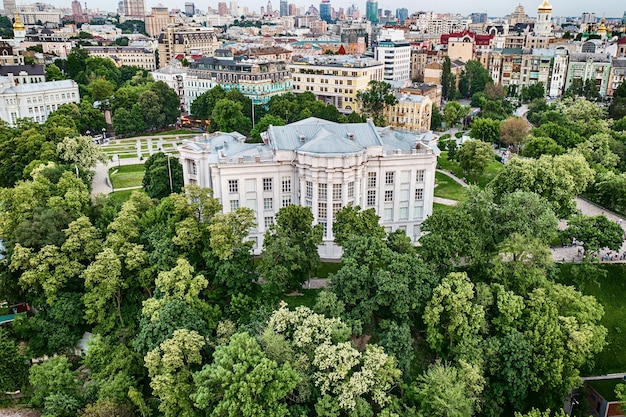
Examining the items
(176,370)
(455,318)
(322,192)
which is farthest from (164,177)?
(455,318)

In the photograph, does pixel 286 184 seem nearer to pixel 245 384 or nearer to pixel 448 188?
pixel 245 384

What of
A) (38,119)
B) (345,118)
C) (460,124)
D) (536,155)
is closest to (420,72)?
(460,124)

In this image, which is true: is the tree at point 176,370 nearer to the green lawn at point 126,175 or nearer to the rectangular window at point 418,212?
the rectangular window at point 418,212

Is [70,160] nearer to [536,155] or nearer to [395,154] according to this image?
[395,154]

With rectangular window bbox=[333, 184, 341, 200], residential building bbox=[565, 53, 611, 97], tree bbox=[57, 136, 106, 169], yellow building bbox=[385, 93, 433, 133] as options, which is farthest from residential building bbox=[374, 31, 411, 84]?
rectangular window bbox=[333, 184, 341, 200]

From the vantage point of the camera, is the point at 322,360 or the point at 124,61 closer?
the point at 322,360

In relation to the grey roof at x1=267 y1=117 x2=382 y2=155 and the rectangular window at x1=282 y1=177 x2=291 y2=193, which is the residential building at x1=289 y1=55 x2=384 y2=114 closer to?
the grey roof at x1=267 y1=117 x2=382 y2=155
